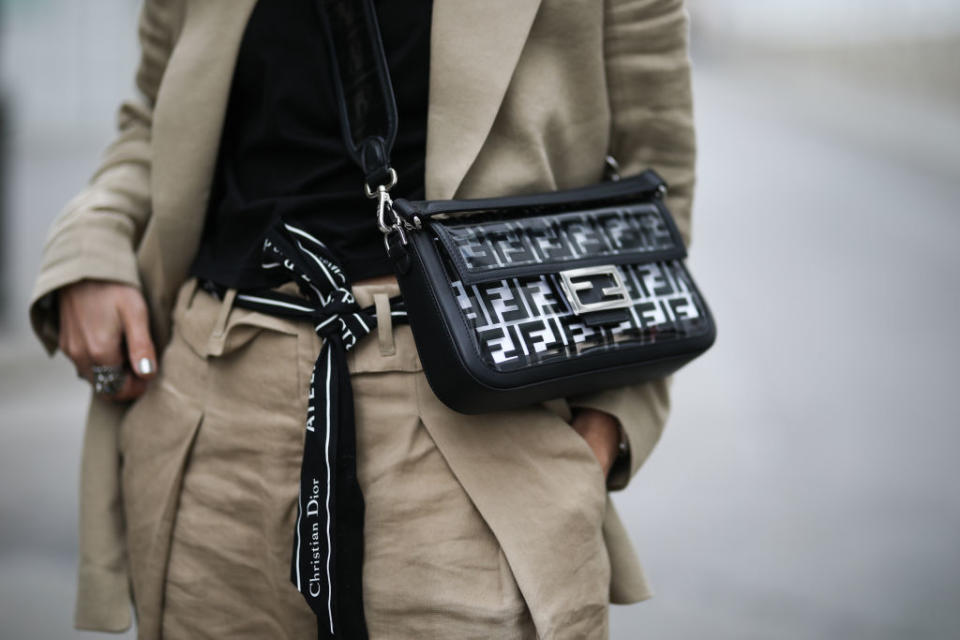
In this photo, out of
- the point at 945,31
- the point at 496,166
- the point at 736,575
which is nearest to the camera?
the point at 496,166

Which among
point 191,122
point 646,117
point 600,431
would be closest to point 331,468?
point 600,431

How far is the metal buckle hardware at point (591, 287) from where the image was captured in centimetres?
118

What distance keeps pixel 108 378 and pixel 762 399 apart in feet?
12.9

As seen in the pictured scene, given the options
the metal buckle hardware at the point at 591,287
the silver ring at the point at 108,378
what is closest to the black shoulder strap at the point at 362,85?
the metal buckle hardware at the point at 591,287

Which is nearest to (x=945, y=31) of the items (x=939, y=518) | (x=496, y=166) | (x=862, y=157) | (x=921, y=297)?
(x=862, y=157)

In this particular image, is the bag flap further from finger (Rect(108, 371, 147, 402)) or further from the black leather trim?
finger (Rect(108, 371, 147, 402))

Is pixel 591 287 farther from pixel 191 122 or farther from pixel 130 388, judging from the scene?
pixel 130 388

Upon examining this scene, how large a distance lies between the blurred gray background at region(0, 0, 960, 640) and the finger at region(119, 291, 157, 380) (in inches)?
72.9

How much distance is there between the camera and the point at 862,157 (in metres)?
10.9

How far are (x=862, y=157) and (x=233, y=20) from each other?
11.1 metres

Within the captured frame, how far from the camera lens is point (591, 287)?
47.9 inches

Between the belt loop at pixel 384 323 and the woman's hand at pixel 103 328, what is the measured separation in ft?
1.62

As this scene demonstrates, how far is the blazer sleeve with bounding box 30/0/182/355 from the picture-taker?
4.71 ft

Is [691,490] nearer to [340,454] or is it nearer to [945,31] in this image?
[340,454]
